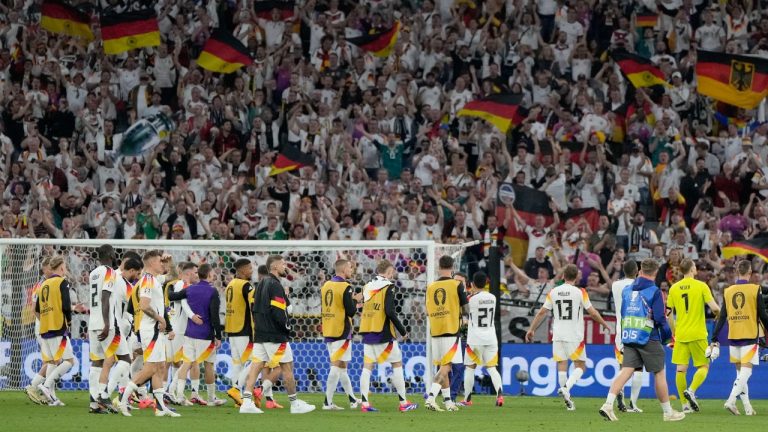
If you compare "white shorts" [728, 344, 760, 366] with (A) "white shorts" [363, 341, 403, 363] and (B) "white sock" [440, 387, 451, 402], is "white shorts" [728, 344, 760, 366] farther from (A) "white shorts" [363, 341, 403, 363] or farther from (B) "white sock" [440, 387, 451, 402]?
(A) "white shorts" [363, 341, 403, 363]

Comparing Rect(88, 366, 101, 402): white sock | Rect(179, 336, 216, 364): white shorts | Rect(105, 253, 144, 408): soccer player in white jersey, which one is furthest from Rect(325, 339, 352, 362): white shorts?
Rect(88, 366, 101, 402): white sock

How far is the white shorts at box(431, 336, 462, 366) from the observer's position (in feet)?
65.3

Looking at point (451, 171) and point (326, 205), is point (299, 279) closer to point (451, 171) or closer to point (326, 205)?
point (326, 205)

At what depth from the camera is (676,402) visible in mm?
22062

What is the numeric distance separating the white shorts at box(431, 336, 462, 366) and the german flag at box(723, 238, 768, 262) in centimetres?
766

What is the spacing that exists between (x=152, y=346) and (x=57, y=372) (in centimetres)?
253

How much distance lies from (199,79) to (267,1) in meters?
2.80

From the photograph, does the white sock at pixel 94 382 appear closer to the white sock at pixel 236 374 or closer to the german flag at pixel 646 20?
the white sock at pixel 236 374

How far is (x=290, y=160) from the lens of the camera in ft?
93.1

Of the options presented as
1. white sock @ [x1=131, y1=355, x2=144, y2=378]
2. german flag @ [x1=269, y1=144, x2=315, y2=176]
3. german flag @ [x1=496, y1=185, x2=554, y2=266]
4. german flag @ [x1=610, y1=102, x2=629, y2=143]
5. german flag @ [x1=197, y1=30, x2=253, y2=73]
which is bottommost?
white sock @ [x1=131, y1=355, x2=144, y2=378]

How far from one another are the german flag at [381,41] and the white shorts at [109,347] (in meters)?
14.1

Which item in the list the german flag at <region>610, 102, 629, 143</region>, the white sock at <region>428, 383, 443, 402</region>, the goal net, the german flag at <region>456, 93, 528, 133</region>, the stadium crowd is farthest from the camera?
the german flag at <region>610, 102, 629, 143</region>

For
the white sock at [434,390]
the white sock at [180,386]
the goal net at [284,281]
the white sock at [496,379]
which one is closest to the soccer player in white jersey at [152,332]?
the white sock at [180,386]

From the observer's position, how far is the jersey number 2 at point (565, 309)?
66.2 ft
